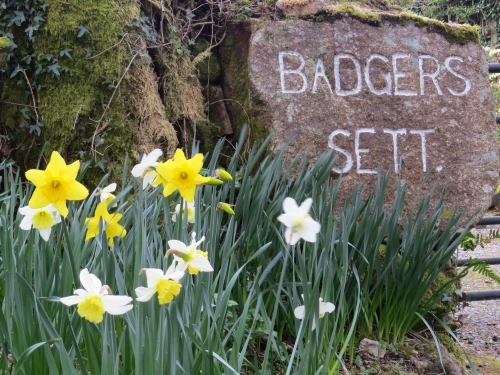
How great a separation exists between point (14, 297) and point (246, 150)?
4.87ft

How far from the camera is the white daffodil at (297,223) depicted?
82 cm

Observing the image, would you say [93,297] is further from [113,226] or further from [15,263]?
[15,263]

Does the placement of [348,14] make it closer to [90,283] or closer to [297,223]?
[297,223]

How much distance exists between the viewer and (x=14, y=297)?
108 cm

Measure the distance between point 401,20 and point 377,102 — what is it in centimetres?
45

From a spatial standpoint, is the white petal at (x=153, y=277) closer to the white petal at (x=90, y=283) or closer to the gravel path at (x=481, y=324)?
the white petal at (x=90, y=283)

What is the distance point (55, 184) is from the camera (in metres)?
0.87

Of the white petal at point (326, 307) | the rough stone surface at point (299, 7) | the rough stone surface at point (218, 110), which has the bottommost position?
the white petal at point (326, 307)

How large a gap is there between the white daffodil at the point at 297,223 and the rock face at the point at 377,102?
1.53 meters

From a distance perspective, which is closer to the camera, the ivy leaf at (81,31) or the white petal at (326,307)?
the white petal at (326,307)

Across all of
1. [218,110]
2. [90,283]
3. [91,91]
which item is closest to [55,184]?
[90,283]

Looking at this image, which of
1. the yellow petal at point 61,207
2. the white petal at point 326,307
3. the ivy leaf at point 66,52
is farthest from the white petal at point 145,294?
the ivy leaf at point 66,52

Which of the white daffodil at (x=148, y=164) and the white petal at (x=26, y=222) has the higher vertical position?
the white daffodil at (x=148, y=164)

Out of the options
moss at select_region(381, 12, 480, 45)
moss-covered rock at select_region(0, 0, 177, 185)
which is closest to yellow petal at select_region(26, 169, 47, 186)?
moss-covered rock at select_region(0, 0, 177, 185)
